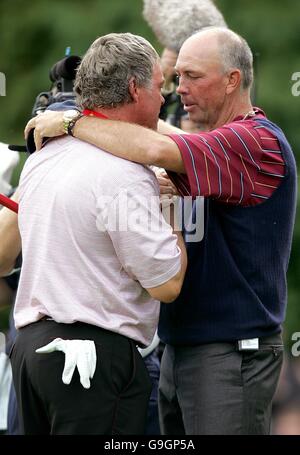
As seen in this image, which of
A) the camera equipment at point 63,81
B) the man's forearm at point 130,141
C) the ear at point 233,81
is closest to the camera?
the man's forearm at point 130,141

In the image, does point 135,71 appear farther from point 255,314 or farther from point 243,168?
point 255,314

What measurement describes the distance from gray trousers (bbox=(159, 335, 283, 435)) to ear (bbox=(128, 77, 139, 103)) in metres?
0.89

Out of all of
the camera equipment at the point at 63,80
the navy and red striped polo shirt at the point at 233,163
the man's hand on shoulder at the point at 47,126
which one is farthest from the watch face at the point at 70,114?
the camera equipment at the point at 63,80

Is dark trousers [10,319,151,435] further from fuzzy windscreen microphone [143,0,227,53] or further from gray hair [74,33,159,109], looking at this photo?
fuzzy windscreen microphone [143,0,227,53]

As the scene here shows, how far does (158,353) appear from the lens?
4.96 meters

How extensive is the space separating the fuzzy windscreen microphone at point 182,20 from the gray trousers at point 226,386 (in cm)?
197

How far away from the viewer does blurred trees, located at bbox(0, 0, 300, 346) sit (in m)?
7.93

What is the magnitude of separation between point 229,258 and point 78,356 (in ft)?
2.15

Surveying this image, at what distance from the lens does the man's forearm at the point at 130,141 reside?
144 inches

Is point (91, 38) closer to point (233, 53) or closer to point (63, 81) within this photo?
point (63, 81)

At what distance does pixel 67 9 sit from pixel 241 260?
483 cm

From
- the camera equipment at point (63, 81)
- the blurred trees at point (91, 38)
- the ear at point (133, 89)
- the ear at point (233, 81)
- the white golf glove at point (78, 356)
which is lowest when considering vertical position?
the blurred trees at point (91, 38)

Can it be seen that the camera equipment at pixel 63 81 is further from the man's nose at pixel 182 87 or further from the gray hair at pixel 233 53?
the gray hair at pixel 233 53
